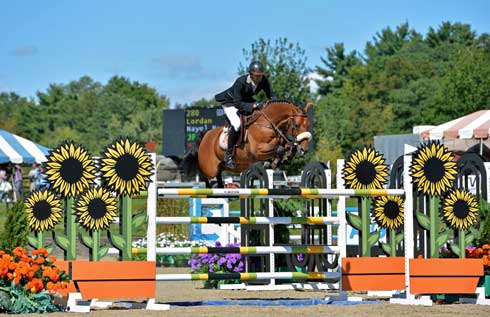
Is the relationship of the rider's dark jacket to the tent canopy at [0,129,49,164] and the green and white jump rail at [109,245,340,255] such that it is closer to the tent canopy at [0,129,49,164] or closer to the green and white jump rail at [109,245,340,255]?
the green and white jump rail at [109,245,340,255]

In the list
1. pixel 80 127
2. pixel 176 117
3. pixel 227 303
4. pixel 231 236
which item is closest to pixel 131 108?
pixel 80 127

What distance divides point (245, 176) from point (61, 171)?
3.84 meters

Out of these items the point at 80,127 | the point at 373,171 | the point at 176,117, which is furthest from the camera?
the point at 80,127

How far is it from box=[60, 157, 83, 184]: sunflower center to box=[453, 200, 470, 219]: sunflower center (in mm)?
3517

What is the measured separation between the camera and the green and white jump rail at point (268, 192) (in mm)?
8867

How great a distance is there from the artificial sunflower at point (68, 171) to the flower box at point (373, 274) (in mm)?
2538

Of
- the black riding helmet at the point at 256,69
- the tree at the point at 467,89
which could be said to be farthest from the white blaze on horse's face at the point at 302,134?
the tree at the point at 467,89

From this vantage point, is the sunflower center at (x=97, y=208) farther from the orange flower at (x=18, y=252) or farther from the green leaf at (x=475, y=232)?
the green leaf at (x=475, y=232)

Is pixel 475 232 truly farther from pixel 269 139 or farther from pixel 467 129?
pixel 467 129

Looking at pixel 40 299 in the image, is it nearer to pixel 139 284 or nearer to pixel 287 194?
pixel 139 284

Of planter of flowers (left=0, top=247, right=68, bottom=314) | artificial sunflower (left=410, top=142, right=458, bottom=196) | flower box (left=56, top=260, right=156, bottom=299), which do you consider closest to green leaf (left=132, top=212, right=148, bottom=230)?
flower box (left=56, top=260, right=156, bottom=299)

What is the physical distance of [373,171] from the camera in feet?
32.7

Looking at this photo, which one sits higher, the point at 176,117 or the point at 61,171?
the point at 176,117

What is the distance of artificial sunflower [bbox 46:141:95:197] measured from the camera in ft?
28.9
